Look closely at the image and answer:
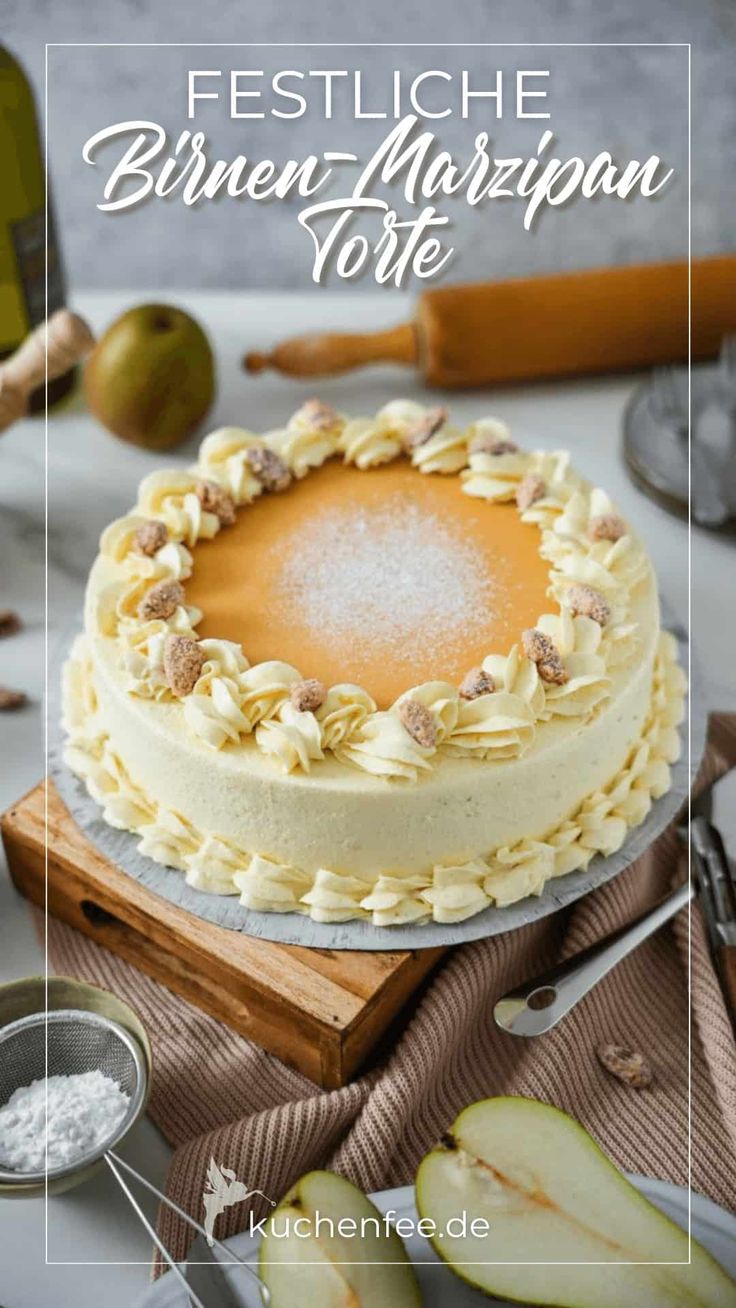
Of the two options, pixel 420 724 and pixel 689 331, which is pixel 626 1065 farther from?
pixel 689 331

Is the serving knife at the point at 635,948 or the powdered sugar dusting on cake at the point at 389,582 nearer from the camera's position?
the serving knife at the point at 635,948

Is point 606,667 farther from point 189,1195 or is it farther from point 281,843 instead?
point 189,1195

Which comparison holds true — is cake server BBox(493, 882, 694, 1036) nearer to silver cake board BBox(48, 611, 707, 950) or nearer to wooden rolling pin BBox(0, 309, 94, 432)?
silver cake board BBox(48, 611, 707, 950)

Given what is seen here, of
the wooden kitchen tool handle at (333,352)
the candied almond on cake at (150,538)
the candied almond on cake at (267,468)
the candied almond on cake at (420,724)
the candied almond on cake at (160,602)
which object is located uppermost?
the wooden kitchen tool handle at (333,352)

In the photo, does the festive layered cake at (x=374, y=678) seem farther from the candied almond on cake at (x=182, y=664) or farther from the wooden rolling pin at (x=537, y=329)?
the wooden rolling pin at (x=537, y=329)

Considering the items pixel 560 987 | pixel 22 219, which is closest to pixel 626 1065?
pixel 560 987

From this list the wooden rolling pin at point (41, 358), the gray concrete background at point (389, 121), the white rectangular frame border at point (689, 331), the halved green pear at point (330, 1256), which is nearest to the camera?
the halved green pear at point (330, 1256)

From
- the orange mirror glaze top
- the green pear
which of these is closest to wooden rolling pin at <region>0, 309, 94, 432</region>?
the green pear

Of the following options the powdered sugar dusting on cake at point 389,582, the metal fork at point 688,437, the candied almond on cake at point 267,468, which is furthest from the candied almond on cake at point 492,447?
the metal fork at point 688,437
